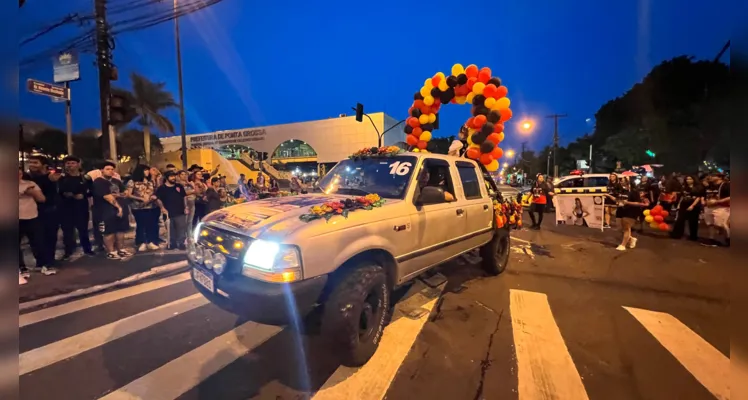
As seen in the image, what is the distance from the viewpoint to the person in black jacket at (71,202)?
21.9ft

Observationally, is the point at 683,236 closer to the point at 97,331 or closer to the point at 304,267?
the point at 304,267

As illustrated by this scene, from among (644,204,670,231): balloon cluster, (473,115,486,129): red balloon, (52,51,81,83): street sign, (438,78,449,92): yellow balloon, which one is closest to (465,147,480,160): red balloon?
(473,115,486,129): red balloon

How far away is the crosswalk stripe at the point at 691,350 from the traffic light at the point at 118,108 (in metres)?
9.91

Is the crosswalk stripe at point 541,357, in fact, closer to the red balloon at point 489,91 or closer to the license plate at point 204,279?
the license plate at point 204,279

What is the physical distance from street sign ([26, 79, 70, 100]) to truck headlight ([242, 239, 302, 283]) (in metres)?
8.39

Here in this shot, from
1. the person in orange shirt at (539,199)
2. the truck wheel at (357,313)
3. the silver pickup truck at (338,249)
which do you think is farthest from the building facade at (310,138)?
the truck wheel at (357,313)

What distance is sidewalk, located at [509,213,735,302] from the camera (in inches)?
225

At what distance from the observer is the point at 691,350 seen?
3.55 meters

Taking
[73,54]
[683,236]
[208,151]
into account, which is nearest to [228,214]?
[73,54]

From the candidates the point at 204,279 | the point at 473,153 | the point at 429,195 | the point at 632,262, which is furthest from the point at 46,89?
the point at 632,262

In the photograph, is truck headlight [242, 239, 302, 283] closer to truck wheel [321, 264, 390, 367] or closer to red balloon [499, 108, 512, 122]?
truck wheel [321, 264, 390, 367]

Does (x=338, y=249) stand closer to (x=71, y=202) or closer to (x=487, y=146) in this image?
(x=487, y=146)

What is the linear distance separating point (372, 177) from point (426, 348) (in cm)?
212

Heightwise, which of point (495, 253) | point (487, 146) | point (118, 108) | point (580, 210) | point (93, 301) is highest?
Result: point (118, 108)
